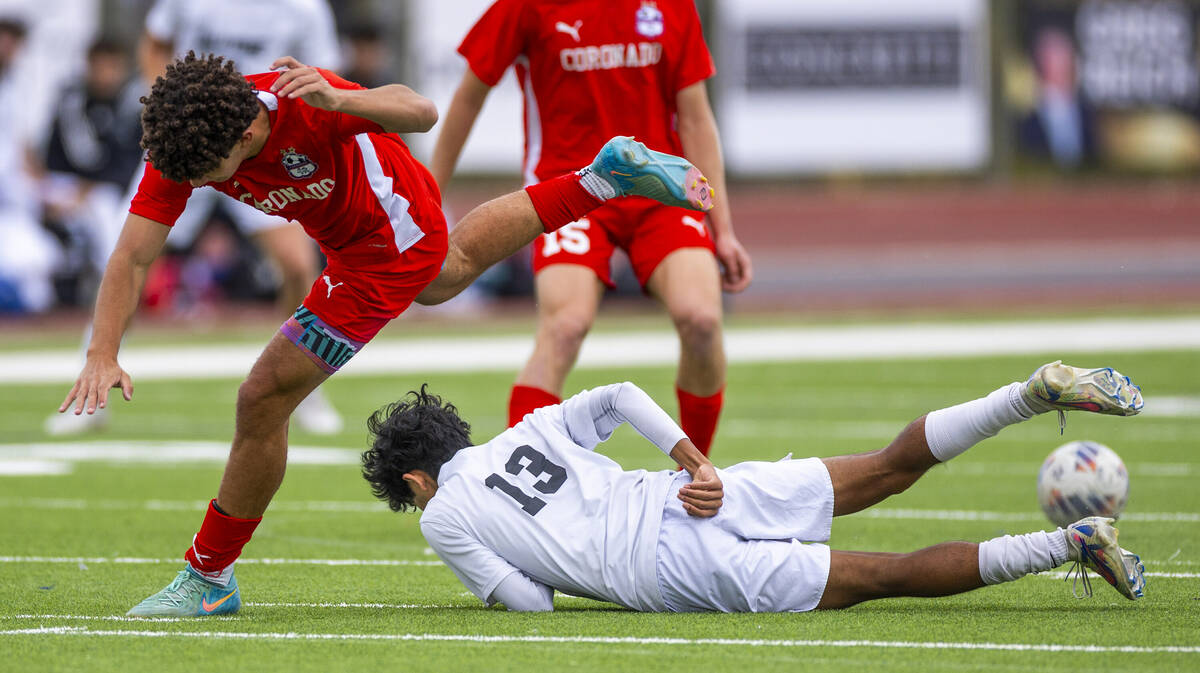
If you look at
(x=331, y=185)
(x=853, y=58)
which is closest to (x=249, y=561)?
(x=331, y=185)

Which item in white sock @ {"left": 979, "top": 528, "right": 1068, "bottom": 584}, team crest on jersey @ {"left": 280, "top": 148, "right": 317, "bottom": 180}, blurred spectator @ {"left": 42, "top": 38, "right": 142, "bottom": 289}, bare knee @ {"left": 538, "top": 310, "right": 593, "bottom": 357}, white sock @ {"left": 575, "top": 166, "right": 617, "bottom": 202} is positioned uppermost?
team crest on jersey @ {"left": 280, "top": 148, "right": 317, "bottom": 180}

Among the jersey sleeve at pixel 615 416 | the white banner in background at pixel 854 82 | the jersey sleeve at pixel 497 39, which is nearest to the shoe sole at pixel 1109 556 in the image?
the jersey sleeve at pixel 615 416

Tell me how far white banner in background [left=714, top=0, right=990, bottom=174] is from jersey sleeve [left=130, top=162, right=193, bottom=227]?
21.2m

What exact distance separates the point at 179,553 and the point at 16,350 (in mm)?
11181

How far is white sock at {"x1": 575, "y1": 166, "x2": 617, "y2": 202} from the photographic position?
575 cm

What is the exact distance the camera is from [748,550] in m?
5.11

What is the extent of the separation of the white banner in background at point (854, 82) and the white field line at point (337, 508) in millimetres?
18579

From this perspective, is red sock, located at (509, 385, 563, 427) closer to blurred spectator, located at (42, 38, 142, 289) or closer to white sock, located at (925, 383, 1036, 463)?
white sock, located at (925, 383, 1036, 463)

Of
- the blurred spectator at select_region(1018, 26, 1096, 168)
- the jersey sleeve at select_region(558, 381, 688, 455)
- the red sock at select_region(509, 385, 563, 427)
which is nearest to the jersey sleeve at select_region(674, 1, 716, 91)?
the red sock at select_region(509, 385, 563, 427)

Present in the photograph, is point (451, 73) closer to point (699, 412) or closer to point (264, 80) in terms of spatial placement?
point (699, 412)

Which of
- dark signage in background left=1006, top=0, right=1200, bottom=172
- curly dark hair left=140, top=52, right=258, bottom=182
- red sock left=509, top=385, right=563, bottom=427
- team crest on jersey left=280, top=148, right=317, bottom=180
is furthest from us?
dark signage in background left=1006, top=0, right=1200, bottom=172

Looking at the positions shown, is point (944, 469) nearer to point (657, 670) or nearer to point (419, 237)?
point (419, 237)

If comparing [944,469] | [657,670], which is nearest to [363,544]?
[657,670]

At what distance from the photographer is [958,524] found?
720cm
